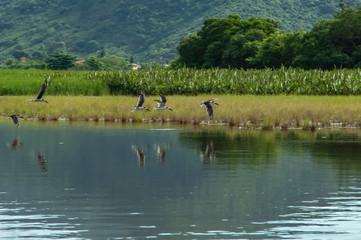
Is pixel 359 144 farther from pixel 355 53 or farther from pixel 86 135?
pixel 355 53

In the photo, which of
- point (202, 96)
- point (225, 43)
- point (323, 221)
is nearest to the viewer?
point (323, 221)

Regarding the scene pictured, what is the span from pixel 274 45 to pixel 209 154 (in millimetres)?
70363

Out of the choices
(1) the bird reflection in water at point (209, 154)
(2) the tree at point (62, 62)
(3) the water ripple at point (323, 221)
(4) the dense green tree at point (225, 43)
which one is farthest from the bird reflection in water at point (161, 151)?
(2) the tree at point (62, 62)

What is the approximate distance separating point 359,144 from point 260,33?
270 feet

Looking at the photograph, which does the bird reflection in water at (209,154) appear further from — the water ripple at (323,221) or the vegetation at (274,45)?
the vegetation at (274,45)

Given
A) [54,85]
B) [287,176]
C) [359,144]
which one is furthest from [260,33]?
[287,176]

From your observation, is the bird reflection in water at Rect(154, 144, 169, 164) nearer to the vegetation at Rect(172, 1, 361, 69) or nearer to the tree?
the vegetation at Rect(172, 1, 361, 69)

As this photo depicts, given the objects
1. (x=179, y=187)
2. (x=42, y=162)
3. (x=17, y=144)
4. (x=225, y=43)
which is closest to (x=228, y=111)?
(x=17, y=144)

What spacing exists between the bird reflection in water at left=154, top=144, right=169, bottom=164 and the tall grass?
24.4 m

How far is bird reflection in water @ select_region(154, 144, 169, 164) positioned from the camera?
878 inches

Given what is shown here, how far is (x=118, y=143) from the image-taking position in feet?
87.3

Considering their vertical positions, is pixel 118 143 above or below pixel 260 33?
below

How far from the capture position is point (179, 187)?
16.8 m

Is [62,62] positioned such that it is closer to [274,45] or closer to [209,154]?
[274,45]
